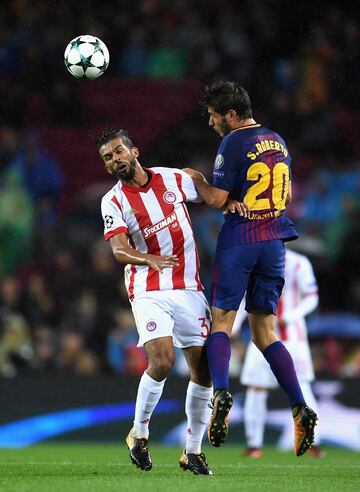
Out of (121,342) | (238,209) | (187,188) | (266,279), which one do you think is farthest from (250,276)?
Result: (121,342)

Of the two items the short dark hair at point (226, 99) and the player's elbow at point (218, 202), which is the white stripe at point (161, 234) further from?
the short dark hair at point (226, 99)

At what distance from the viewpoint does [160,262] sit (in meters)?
6.02

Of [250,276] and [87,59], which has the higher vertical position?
[87,59]

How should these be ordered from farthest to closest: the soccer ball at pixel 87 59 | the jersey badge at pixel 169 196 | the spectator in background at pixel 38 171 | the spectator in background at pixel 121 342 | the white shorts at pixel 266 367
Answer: the spectator in background at pixel 38 171, the spectator in background at pixel 121 342, the white shorts at pixel 266 367, the soccer ball at pixel 87 59, the jersey badge at pixel 169 196

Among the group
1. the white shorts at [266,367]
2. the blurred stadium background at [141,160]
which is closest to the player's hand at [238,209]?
the white shorts at [266,367]

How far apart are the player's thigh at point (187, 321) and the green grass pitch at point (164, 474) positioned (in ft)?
2.58

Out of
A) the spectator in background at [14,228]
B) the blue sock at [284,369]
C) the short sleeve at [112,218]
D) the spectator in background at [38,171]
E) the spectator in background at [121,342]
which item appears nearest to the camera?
the blue sock at [284,369]

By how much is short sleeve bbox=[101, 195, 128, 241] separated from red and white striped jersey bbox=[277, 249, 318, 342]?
3.10 meters

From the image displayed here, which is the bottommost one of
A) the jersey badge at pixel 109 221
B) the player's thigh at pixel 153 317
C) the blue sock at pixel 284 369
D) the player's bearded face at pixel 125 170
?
the blue sock at pixel 284 369

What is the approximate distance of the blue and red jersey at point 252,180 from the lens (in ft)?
20.4

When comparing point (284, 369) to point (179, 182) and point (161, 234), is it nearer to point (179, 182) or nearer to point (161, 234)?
point (161, 234)

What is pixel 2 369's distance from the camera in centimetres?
1091

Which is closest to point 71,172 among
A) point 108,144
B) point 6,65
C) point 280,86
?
point 6,65

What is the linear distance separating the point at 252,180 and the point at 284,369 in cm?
113
